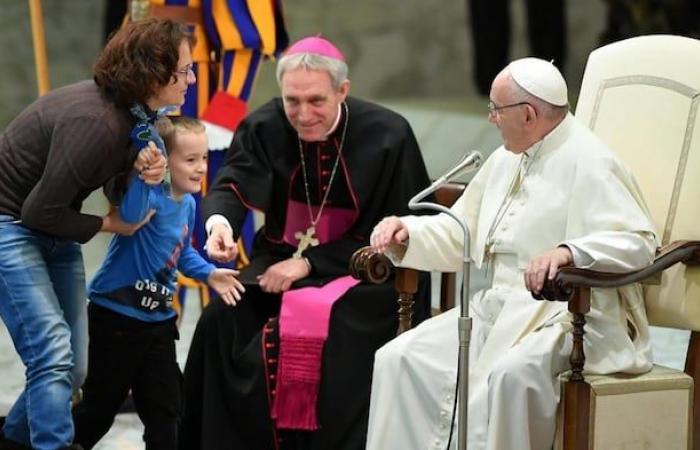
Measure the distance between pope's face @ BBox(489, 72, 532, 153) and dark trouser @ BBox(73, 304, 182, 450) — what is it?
1267mm

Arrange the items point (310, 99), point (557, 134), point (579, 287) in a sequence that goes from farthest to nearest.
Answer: point (310, 99)
point (557, 134)
point (579, 287)

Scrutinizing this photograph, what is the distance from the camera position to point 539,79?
187 inches

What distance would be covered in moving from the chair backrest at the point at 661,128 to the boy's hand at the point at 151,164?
142 centimetres

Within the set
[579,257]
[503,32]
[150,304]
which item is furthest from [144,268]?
[503,32]

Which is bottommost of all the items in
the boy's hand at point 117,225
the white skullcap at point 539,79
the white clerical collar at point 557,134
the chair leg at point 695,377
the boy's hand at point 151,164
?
the chair leg at point 695,377

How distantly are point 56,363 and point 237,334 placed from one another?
0.80 meters

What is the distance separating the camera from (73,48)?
1221 cm

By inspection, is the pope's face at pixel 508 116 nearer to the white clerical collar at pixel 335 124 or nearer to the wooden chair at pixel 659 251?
the wooden chair at pixel 659 251

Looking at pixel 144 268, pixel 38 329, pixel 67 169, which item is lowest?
pixel 38 329

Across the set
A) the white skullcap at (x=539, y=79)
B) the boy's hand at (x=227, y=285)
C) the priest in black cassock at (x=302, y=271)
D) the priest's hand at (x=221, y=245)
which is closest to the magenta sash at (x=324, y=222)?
the priest in black cassock at (x=302, y=271)

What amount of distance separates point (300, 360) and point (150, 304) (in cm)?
59

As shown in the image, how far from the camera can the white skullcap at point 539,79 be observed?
4754 millimetres

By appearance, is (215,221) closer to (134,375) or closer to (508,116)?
(134,375)

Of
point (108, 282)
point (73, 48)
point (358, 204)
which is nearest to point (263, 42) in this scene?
point (358, 204)
